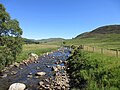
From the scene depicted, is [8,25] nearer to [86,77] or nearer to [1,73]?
[1,73]

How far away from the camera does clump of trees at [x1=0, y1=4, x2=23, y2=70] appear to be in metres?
44.0

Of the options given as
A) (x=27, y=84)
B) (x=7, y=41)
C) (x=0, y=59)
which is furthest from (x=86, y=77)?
(x=7, y=41)

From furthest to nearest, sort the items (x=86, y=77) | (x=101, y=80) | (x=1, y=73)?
1. (x=1, y=73)
2. (x=86, y=77)
3. (x=101, y=80)

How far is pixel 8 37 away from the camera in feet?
150

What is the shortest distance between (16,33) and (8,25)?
406 centimetres

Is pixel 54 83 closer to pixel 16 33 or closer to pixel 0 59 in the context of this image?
pixel 0 59

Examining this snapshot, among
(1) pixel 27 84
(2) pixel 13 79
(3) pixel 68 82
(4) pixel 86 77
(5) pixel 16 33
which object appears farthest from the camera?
(5) pixel 16 33

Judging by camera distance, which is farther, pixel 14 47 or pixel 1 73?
pixel 14 47

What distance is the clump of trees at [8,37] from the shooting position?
4403 cm

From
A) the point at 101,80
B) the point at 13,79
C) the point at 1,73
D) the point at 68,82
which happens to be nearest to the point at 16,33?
the point at 1,73

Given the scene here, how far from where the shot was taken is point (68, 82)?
31594mm

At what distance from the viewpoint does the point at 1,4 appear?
1799 inches

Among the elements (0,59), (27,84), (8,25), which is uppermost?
(8,25)

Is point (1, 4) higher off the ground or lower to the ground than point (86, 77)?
higher
